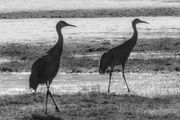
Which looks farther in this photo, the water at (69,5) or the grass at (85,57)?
the water at (69,5)

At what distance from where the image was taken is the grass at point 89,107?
11.1 meters

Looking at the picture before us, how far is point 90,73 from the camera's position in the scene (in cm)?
1766

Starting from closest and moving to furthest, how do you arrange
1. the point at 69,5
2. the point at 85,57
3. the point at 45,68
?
1. the point at 45,68
2. the point at 85,57
3. the point at 69,5

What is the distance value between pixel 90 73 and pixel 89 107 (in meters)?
5.58

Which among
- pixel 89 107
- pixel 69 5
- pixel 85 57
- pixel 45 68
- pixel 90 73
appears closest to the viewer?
pixel 45 68

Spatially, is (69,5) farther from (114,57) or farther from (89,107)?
(89,107)

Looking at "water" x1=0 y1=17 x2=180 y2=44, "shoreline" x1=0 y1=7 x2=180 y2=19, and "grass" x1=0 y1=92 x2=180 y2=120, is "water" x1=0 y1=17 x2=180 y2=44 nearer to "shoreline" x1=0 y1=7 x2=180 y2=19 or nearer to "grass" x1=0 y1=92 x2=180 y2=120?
"shoreline" x1=0 y1=7 x2=180 y2=19

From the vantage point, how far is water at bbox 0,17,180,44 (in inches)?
1075

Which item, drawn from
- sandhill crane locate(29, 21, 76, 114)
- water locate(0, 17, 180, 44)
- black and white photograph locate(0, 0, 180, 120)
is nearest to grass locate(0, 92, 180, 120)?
black and white photograph locate(0, 0, 180, 120)

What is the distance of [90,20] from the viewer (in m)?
38.9

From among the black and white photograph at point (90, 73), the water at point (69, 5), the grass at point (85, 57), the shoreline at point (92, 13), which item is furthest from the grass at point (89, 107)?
the water at point (69, 5)

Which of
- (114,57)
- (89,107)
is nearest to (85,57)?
(114,57)

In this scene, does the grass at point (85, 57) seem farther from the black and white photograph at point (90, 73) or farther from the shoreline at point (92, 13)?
the shoreline at point (92, 13)

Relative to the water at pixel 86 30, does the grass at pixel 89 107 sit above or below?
above
